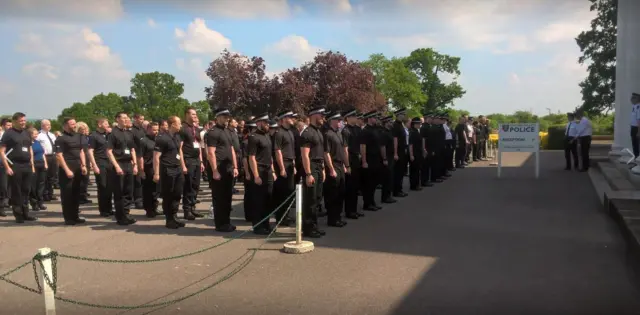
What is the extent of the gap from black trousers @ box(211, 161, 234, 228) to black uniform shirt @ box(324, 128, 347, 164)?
1.47 m

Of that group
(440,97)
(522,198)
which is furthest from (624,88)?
(440,97)

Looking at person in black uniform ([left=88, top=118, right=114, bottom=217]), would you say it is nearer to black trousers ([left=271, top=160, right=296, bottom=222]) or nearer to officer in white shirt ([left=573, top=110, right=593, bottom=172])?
black trousers ([left=271, top=160, right=296, bottom=222])

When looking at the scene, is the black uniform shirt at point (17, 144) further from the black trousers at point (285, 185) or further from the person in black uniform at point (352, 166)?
the person in black uniform at point (352, 166)

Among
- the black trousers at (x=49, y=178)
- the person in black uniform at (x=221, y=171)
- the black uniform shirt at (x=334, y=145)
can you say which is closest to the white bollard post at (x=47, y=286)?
the person in black uniform at (x=221, y=171)

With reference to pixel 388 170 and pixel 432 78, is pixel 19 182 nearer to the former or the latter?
pixel 388 170

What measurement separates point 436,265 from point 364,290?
1.28 meters

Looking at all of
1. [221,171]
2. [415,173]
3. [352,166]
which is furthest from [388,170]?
[221,171]

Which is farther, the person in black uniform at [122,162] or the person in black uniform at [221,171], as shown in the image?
the person in black uniform at [122,162]

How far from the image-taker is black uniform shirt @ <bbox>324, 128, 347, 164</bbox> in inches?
336

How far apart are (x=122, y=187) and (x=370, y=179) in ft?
15.5

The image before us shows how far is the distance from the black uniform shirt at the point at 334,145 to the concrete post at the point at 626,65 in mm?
10399

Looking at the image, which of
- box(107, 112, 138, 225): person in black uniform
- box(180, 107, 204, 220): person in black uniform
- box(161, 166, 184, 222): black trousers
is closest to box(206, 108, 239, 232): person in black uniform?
box(161, 166, 184, 222): black trousers

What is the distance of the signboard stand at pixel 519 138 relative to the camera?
1566cm

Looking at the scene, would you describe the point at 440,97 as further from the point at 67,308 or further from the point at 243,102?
the point at 67,308
